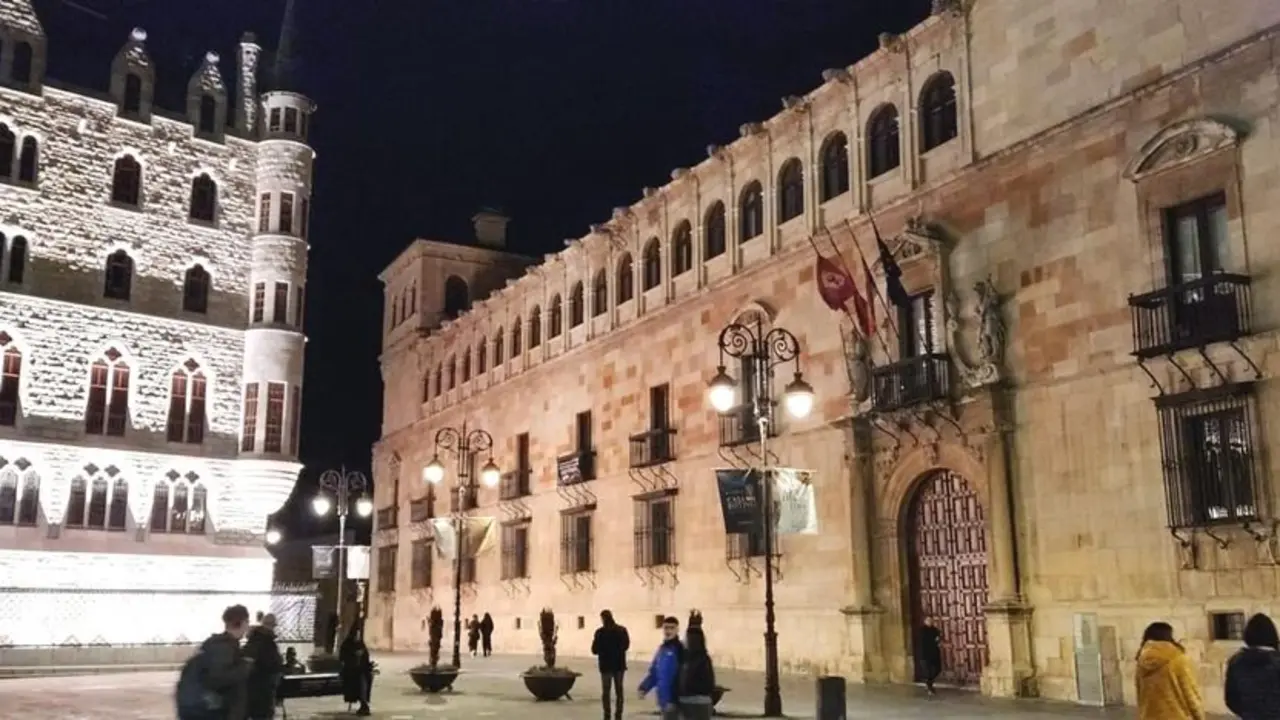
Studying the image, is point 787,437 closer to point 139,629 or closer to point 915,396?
point 915,396

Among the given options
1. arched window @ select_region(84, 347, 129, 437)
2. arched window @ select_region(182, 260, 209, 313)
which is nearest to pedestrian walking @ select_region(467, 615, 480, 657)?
arched window @ select_region(84, 347, 129, 437)

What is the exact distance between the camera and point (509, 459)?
40188 millimetres

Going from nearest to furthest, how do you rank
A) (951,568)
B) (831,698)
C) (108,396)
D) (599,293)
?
(831,698), (951,568), (108,396), (599,293)

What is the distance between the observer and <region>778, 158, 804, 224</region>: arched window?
2749 cm

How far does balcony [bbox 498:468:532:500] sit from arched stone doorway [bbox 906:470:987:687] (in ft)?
59.0

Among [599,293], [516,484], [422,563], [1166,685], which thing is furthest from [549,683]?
[422,563]

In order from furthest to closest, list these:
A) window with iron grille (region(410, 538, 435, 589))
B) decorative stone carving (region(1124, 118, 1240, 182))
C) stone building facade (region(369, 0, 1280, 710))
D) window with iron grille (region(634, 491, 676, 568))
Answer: window with iron grille (region(410, 538, 435, 589))
window with iron grille (region(634, 491, 676, 568))
decorative stone carving (region(1124, 118, 1240, 182))
stone building facade (region(369, 0, 1280, 710))

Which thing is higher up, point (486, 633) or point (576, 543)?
point (576, 543)

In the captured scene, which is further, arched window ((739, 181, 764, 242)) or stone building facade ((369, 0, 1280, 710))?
arched window ((739, 181, 764, 242))

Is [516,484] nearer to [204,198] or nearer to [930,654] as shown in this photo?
[204,198]

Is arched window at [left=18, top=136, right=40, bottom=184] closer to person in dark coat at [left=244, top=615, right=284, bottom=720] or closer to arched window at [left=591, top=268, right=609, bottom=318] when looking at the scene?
arched window at [left=591, top=268, right=609, bottom=318]

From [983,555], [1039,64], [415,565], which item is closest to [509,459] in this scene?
[415,565]

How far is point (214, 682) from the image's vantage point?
28.9 feet

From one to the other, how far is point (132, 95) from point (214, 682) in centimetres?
3307
